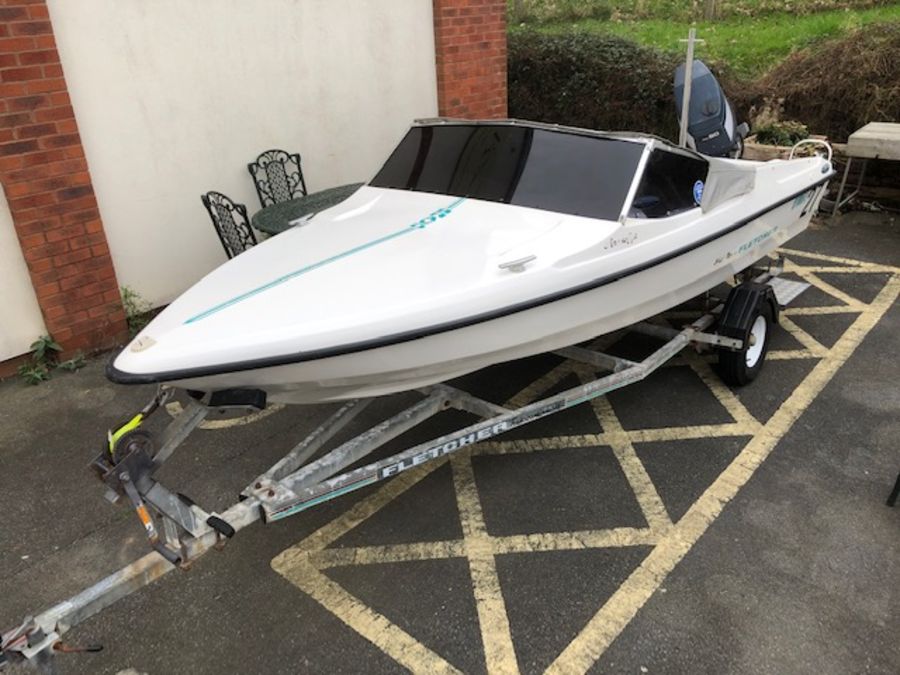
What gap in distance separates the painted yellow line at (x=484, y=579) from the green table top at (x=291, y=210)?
2079mm

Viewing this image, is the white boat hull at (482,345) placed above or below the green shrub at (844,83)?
below

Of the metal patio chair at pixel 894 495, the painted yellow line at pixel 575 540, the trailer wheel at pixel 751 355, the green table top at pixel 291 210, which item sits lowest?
the painted yellow line at pixel 575 540

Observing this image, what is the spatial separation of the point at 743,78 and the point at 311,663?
9309 millimetres

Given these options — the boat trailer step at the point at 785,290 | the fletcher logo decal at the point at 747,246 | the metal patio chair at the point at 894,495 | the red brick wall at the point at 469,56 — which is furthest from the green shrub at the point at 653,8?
the metal patio chair at the point at 894,495

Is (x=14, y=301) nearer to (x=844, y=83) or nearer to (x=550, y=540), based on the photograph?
(x=550, y=540)

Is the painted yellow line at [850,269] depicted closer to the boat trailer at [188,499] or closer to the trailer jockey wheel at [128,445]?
the boat trailer at [188,499]

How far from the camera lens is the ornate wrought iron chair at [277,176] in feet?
19.7

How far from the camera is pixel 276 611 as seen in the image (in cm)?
298

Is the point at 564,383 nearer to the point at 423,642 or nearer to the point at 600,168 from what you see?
the point at 600,168

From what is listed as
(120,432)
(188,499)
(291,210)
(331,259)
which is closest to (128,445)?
(120,432)

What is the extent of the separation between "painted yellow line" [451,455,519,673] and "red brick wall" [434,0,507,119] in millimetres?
4523

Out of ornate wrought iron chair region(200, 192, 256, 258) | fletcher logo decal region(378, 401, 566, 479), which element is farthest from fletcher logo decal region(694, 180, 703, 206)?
ornate wrought iron chair region(200, 192, 256, 258)

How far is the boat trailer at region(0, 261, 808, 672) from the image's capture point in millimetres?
2207

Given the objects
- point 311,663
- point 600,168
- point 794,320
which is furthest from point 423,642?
point 794,320
